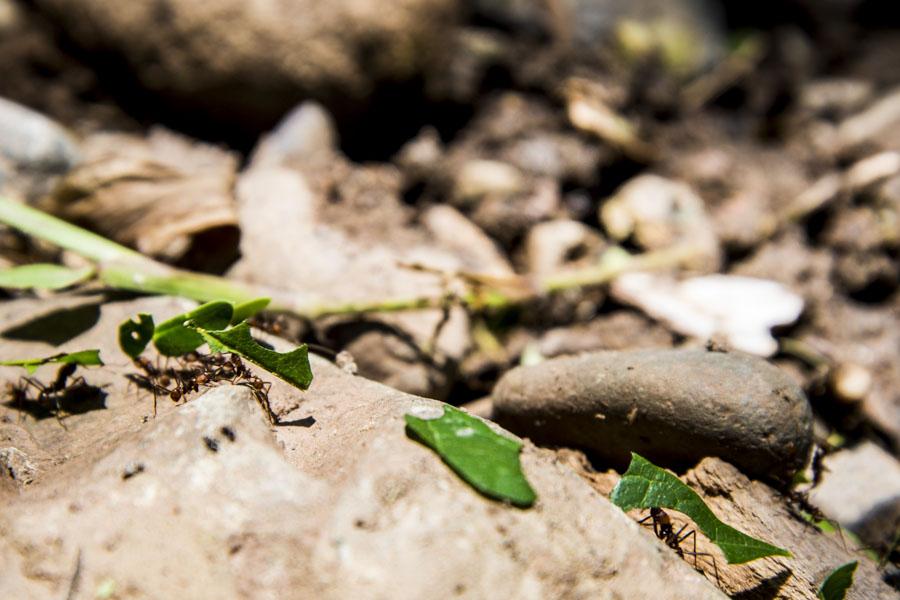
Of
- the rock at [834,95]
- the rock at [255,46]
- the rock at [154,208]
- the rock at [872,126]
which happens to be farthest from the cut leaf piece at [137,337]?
the rock at [834,95]

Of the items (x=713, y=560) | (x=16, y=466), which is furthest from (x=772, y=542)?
(x=16, y=466)

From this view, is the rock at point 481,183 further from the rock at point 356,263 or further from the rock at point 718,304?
the rock at point 718,304

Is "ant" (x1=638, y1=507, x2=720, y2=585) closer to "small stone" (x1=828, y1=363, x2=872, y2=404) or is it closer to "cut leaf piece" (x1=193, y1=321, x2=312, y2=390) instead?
"cut leaf piece" (x1=193, y1=321, x2=312, y2=390)

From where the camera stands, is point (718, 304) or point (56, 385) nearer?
point (56, 385)

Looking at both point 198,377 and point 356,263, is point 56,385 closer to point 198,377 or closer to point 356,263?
point 198,377

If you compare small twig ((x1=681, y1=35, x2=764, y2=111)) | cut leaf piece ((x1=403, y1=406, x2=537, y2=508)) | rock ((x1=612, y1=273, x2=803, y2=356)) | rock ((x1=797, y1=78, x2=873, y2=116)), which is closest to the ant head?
cut leaf piece ((x1=403, y1=406, x2=537, y2=508))

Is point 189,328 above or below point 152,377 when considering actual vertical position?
above
